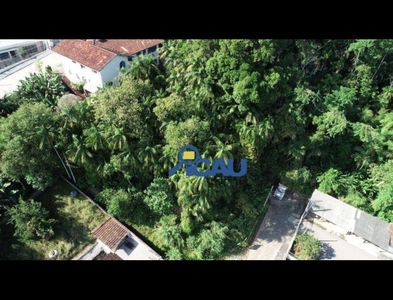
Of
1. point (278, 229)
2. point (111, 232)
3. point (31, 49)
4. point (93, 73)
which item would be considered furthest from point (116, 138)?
point (31, 49)

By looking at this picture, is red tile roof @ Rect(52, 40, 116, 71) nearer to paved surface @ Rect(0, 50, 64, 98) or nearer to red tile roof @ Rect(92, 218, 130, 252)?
paved surface @ Rect(0, 50, 64, 98)

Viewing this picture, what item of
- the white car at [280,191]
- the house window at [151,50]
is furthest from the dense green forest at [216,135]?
the house window at [151,50]

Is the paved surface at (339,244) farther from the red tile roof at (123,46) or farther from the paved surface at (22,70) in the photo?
the paved surface at (22,70)

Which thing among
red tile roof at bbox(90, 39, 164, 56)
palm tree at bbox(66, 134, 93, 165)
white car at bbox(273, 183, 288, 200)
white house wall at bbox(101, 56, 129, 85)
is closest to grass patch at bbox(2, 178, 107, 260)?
palm tree at bbox(66, 134, 93, 165)

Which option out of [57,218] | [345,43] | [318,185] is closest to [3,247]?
[57,218]

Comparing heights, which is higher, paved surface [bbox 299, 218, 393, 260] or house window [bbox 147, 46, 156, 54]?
house window [bbox 147, 46, 156, 54]

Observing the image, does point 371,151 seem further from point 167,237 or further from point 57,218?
point 57,218
